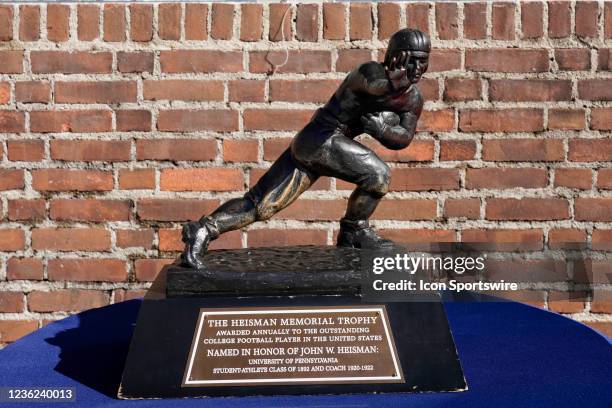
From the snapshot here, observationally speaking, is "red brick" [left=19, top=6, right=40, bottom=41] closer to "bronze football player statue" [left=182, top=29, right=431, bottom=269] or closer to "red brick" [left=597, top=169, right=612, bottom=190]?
"bronze football player statue" [left=182, top=29, right=431, bottom=269]

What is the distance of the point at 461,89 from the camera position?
2670 mm

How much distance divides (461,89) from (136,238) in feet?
3.86

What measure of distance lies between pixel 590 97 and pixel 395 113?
1012mm

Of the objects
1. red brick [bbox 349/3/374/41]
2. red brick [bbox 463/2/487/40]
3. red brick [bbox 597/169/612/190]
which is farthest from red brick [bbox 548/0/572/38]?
red brick [bbox 349/3/374/41]

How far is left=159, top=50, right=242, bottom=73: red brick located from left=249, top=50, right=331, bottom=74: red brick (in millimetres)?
59

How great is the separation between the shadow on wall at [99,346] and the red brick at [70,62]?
0.78m

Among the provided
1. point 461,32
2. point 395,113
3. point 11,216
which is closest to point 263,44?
point 461,32

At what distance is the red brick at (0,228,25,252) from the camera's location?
2.71 meters

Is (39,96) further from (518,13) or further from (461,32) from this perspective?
(518,13)

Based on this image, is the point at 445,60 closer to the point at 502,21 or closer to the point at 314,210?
the point at 502,21

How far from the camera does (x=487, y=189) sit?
8.83ft

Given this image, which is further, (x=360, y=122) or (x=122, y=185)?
(x=122, y=185)

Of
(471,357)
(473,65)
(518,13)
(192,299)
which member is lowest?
(471,357)

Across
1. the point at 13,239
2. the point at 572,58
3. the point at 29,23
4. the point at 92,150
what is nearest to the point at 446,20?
the point at 572,58
